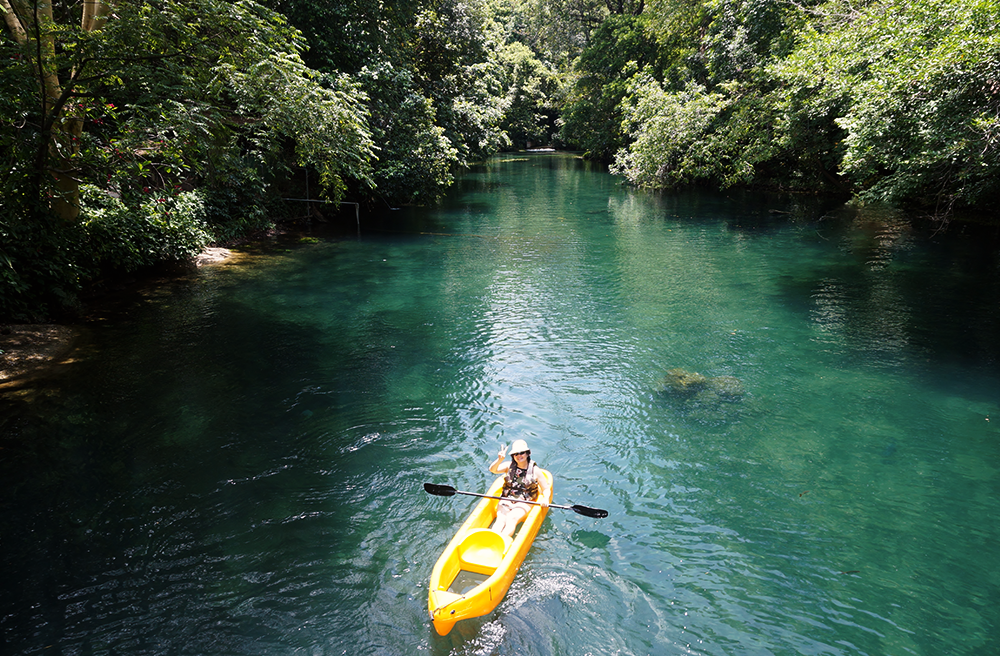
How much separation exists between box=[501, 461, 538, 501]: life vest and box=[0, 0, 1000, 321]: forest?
696 cm

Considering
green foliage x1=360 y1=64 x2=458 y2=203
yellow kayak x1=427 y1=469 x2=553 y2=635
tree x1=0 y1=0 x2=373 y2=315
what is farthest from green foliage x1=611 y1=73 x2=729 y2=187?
yellow kayak x1=427 y1=469 x2=553 y2=635

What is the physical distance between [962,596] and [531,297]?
9.17m

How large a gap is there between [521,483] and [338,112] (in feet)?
24.8

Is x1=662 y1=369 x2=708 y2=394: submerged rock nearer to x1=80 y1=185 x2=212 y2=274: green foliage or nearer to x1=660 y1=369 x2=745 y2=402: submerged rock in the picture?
x1=660 y1=369 x2=745 y2=402: submerged rock

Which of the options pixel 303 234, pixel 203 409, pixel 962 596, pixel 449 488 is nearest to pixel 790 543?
pixel 962 596

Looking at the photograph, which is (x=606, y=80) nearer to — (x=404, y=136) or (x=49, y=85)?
(x=404, y=136)

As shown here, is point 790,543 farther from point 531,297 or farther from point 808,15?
point 808,15

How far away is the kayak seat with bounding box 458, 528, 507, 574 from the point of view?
16.0ft

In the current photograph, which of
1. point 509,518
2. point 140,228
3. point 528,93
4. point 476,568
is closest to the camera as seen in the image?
point 476,568

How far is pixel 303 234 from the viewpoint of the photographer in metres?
19.2

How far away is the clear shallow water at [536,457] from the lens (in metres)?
4.67

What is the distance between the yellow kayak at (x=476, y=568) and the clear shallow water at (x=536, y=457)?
0.91 feet

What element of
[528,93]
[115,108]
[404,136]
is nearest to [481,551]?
[115,108]

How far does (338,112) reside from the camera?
10.0 meters
